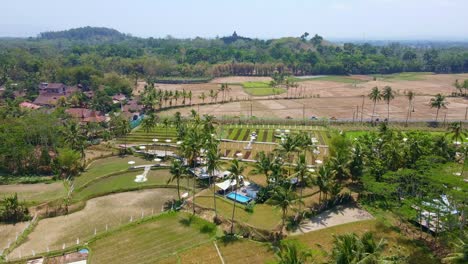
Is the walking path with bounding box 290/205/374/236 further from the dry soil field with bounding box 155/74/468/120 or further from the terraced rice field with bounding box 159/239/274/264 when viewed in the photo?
the dry soil field with bounding box 155/74/468/120

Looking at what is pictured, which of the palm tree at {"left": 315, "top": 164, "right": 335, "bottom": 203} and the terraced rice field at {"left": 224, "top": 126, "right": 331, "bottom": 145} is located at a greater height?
the palm tree at {"left": 315, "top": 164, "right": 335, "bottom": 203}

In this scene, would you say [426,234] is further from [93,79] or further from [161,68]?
[161,68]

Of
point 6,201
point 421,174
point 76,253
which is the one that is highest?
point 421,174

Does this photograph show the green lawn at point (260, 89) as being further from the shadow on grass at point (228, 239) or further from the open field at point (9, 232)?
the open field at point (9, 232)

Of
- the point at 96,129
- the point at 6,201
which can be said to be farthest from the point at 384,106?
the point at 6,201

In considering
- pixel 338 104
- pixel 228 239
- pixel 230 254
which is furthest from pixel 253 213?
pixel 338 104

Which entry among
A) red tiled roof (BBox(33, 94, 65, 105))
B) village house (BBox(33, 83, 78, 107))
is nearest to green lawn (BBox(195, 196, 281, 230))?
village house (BBox(33, 83, 78, 107))
